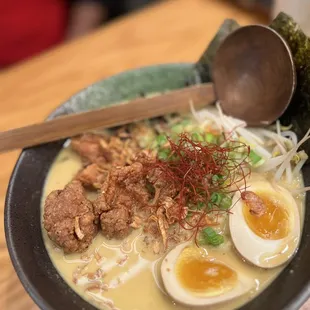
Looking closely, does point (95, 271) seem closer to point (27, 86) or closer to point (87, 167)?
point (87, 167)

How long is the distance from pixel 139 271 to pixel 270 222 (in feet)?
1.41

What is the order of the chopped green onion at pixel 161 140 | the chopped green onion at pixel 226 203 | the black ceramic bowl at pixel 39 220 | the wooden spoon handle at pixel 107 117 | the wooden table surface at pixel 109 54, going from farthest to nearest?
the wooden table surface at pixel 109 54 < the chopped green onion at pixel 161 140 < the wooden spoon handle at pixel 107 117 < the chopped green onion at pixel 226 203 < the black ceramic bowl at pixel 39 220

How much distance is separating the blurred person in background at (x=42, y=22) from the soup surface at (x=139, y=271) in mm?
1580

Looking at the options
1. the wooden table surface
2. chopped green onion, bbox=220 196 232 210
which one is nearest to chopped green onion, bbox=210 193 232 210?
chopped green onion, bbox=220 196 232 210

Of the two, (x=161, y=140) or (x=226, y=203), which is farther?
(x=161, y=140)

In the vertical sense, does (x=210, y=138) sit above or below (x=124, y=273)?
above

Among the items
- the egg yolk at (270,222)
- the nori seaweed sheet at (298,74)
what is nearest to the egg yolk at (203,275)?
the egg yolk at (270,222)

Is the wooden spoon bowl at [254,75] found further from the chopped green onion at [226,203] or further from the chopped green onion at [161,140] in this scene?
the chopped green onion at [226,203]

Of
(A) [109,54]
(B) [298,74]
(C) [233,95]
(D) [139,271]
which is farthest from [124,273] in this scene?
(A) [109,54]

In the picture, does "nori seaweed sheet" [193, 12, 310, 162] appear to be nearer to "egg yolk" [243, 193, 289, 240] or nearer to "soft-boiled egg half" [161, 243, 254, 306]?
"egg yolk" [243, 193, 289, 240]

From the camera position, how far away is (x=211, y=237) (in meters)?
1.28

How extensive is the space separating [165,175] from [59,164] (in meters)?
0.45

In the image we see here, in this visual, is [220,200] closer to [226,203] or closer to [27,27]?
[226,203]

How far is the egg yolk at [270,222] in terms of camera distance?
1277 mm
